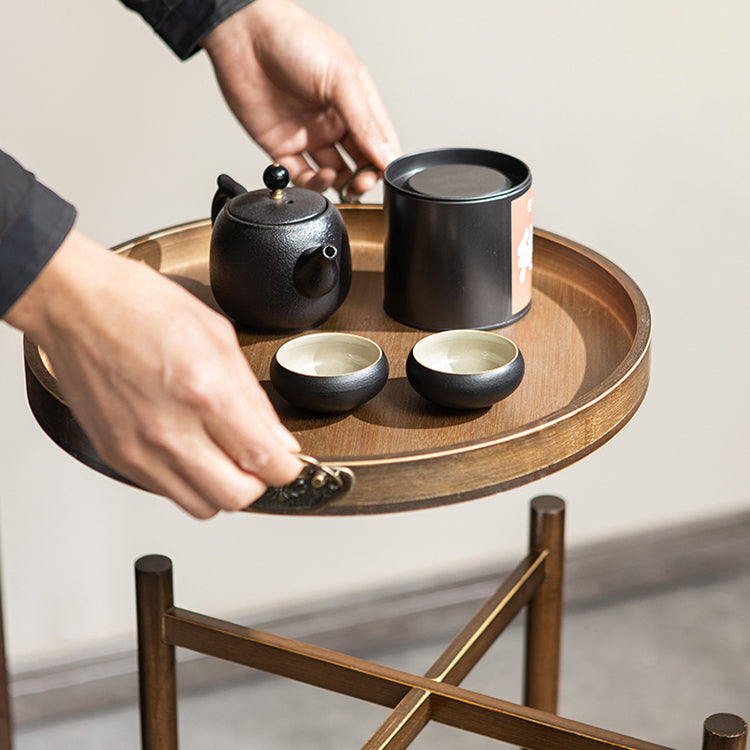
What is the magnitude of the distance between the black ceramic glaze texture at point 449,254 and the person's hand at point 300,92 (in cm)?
18

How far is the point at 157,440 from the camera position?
65 cm

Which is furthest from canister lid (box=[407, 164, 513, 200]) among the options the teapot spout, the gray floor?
the gray floor

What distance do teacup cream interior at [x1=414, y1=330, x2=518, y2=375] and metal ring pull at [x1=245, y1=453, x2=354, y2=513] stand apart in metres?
0.16

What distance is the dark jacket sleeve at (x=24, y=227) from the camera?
2.23 ft

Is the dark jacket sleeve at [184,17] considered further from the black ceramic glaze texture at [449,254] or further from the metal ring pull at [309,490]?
the metal ring pull at [309,490]

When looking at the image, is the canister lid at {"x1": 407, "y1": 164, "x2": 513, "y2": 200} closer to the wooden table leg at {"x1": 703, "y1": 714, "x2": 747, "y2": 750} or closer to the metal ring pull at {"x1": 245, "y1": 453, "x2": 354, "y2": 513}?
the metal ring pull at {"x1": 245, "y1": 453, "x2": 354, "y2": 513}

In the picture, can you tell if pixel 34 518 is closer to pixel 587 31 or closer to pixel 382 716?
pixel 382 716

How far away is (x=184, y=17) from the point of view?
112 centimetres

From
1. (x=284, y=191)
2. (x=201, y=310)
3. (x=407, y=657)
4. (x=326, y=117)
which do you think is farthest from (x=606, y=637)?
(x=201, y=310)

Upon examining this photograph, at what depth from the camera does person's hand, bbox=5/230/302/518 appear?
647 mm

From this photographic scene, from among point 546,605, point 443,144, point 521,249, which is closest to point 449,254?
point 521,249

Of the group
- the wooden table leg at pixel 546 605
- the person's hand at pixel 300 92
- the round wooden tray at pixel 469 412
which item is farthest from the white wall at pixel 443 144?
the wooden table leg at pixel 546 605

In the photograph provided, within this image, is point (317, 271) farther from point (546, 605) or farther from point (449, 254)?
point (546, 605)

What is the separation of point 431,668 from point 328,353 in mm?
316
